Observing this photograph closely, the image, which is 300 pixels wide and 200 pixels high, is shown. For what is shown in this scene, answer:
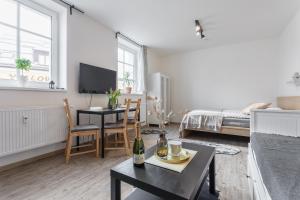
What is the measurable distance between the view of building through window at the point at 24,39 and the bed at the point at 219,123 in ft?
9.29

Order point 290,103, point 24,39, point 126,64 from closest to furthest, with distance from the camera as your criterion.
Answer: point 24,39 < point 290,103 < point 126,64

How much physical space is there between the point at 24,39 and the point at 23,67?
0.47 meters

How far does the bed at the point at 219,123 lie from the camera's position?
10.0 feet

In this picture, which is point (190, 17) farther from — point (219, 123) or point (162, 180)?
point (162, 180)

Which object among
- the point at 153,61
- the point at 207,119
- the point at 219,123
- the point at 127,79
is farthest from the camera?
the point at 153,61

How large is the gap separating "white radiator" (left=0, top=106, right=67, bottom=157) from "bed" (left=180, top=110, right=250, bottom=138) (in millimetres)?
2409

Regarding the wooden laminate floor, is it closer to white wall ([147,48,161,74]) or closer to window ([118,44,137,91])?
window ([118,44,137,91])

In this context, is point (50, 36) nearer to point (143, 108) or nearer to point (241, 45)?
point (143, 108)

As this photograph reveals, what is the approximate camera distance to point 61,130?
248 centimetres

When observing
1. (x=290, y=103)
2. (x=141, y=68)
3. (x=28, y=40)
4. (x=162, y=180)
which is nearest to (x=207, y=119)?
(x=290, y=103)

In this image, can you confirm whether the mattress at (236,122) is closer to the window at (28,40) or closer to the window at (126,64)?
the window at (126,64)

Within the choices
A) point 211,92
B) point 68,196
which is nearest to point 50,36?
point 68,196

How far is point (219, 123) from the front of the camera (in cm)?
322

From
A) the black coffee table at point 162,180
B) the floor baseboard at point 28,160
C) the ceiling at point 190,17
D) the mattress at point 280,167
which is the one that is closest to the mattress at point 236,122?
the mattress at point 280,167
